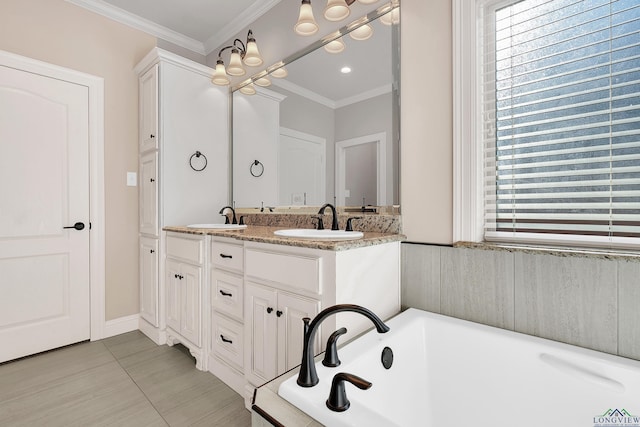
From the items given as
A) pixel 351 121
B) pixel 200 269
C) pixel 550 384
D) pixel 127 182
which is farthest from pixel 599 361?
pixel 127 182

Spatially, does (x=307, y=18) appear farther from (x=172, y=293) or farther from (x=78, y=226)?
(x=78, y=226)

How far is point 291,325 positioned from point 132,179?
2191 millimetres

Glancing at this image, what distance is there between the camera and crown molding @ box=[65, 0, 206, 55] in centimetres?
249

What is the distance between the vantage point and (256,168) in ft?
8.50

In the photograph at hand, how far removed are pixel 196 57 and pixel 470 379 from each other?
11.7 feet

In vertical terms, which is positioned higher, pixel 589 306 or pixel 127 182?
pixel 127 182

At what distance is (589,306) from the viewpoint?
1.12 m

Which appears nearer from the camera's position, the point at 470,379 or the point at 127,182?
the point at 470,379

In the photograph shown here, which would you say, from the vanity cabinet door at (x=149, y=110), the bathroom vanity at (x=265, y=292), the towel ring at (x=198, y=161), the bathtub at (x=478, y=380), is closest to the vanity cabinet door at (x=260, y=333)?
the bathroom vanity at (x=265, y=292)

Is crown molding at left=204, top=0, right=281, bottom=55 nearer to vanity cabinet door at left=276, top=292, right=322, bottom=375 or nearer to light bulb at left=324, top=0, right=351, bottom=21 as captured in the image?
light bulb at left=324, top=0, right=351, bottom=21

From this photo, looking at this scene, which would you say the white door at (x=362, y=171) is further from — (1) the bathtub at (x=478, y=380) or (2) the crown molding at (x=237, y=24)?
(2) the crown molding at (x=237, y=24)

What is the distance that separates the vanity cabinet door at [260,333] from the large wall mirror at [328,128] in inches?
→ 30.6

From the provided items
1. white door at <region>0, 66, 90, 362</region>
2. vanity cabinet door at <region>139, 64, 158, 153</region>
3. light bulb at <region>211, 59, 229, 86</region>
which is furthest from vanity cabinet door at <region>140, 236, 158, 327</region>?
light bulb at <region>211, 59, 229, 86</region>

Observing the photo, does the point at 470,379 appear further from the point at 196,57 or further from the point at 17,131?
the point at 196,57
